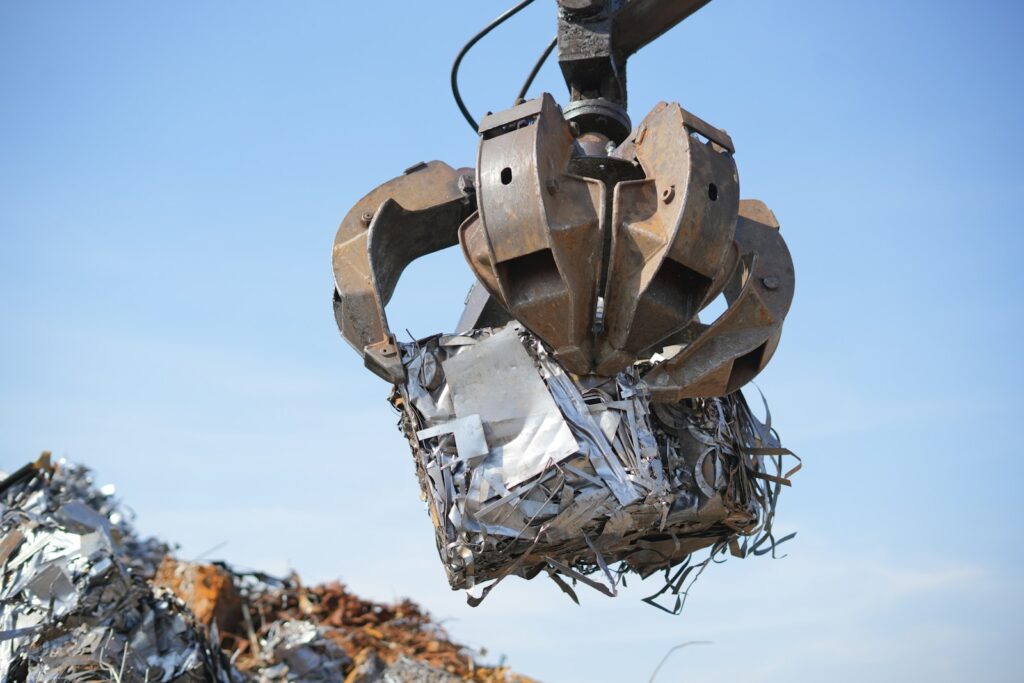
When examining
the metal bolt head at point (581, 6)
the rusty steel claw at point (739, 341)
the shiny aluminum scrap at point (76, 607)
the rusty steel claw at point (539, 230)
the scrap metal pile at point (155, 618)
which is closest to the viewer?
the rusty steel claw at point (539, 230)

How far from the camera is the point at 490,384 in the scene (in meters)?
5.06

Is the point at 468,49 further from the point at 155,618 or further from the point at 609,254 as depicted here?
the point at 155,618

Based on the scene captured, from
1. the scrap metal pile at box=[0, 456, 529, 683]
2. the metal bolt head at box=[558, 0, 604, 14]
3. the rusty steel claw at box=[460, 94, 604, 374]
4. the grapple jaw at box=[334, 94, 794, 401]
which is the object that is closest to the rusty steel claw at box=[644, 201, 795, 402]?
the grapple jaw at box=[334, 94, 794, 401]

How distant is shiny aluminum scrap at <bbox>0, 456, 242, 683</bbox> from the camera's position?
639 centimetres

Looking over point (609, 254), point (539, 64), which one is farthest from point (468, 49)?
point (609, 254)

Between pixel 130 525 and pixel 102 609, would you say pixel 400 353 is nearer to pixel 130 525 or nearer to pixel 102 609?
pixel 102 609

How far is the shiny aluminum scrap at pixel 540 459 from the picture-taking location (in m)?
4.86

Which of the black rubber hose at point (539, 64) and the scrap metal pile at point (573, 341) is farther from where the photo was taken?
the black rubber hose at point (539, 64)

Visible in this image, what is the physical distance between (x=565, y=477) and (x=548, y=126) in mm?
1382

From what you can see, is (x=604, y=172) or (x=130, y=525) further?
(x=130, y=525)

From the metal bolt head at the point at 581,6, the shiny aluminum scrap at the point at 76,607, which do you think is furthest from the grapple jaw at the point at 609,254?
the shiny aluminum scrap at the point at 76,607

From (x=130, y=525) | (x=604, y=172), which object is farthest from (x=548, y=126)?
(x=130, y=525)

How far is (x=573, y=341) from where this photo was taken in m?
→ 4.96

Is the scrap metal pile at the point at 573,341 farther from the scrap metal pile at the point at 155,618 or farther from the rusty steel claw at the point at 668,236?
the scrap metal pile at the point at 155,618
